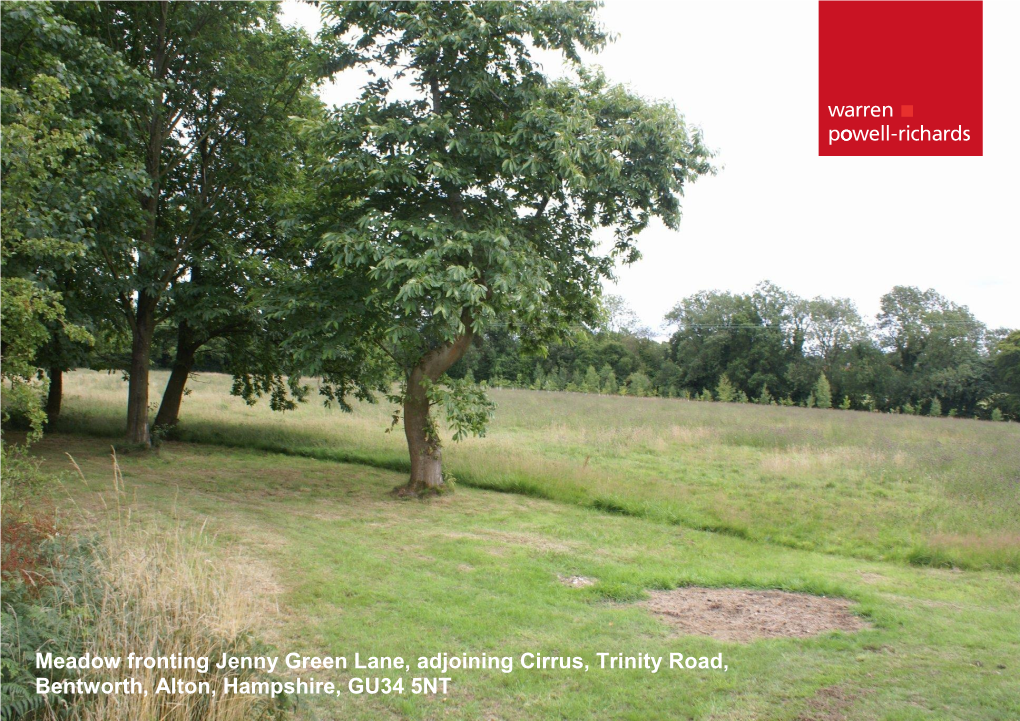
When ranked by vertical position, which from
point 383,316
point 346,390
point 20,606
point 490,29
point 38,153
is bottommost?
point 20,606

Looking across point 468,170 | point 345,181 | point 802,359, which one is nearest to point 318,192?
point 345,181

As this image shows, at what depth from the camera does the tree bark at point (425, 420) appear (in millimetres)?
12883

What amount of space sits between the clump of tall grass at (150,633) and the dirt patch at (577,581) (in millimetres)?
3917

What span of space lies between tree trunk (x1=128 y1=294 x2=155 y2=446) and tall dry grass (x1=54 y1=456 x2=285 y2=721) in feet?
38.2

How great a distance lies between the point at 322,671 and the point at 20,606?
7.00 feet

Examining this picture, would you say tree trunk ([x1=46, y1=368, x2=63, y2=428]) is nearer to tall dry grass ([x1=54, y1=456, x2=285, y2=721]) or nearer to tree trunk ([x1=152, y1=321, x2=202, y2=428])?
tree trunk ([x1=152, y1=321, x2=202, y2=428])

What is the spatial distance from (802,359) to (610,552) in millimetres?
60324

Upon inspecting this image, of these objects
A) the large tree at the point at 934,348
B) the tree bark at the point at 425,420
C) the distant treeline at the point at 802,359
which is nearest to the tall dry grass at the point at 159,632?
the tree bark at the point at 425,420

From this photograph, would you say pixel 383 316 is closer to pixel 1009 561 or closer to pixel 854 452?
pixel 1009 561

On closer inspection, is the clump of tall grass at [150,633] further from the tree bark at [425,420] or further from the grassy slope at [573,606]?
the tree bark at [425,420]

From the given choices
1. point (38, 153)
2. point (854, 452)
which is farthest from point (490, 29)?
point (854, 452)

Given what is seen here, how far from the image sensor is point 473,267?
1093 centimetres

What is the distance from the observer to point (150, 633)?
4527mm

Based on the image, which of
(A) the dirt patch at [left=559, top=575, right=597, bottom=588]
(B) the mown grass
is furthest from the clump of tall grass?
(B) the mown grass
